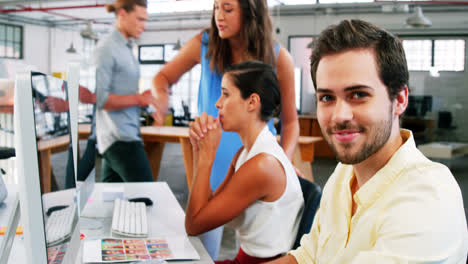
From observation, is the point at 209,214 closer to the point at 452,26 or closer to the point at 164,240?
the point at 164,240

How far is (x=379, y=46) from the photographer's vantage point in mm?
878

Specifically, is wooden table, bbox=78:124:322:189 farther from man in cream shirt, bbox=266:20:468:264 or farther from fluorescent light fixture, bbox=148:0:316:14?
man in cream shirt, bbox=266:20:468:264

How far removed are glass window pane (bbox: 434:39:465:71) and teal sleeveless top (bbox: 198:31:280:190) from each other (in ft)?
6.90

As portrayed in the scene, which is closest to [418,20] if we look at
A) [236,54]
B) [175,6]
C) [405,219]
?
[175,6]

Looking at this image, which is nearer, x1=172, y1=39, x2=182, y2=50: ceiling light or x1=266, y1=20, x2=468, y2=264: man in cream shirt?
x1=266, y1=20, x2=468, y2=264: man in cream shirt

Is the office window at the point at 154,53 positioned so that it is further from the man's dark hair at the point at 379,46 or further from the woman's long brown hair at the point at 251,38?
the man's dark hair at the point at 379,46

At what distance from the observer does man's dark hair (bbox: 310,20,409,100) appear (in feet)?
2.87

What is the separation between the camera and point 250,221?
4.95 feet

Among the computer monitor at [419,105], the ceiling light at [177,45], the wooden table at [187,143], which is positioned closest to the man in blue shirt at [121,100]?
the ceiling light at [177,45]

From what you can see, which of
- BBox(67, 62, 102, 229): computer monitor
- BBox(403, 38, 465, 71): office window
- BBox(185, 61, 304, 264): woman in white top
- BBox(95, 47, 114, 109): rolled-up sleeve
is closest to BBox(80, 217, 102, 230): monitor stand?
BBox(67, 62, 102, 229): computer monitor

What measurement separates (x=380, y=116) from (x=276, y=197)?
2.20 ft

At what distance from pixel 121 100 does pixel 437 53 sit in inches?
97.7

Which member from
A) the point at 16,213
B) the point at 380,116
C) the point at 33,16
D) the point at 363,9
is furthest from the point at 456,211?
the point at 33,16

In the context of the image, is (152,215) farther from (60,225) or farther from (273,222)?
(60,225)
